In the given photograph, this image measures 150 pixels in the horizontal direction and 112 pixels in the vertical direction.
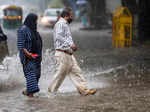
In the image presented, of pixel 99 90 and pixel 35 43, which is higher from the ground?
pixel 35 43

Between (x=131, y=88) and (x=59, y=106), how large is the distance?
2.20 meters

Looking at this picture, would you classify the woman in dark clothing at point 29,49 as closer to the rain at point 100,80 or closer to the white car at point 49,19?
the rain at point 100,80

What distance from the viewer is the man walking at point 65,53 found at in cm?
792

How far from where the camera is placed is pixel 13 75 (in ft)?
31.6

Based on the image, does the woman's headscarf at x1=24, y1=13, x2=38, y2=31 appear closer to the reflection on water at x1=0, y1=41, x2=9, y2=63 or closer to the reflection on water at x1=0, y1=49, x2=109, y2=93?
the reflection on water at x1=0, y1=49, x2=109, y2=93

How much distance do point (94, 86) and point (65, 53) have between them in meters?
1.82

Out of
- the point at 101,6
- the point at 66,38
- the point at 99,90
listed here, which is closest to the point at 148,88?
Result: the point at 99,90

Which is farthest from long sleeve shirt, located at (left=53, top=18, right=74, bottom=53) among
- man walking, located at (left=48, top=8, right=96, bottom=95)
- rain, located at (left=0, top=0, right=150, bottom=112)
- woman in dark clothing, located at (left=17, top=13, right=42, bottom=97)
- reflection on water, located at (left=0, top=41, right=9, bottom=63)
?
reflection on water, located at (left=0, top=41, right=9, bottom=63)

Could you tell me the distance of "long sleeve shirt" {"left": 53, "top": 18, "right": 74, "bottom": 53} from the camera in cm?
789

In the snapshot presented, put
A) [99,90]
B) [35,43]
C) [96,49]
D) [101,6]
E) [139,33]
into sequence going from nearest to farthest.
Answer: [35,43], [99,90], [96,49], [139,33], [101,6]

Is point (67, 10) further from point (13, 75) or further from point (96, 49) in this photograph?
point (96, 49)

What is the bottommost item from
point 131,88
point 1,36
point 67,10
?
point 131,88

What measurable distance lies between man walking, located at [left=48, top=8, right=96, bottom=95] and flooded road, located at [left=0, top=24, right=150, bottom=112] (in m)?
0.22

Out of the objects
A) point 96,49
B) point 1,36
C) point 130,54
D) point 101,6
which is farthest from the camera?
point 101,6
